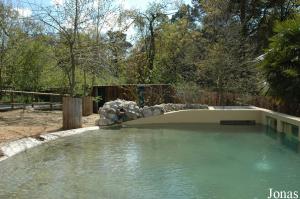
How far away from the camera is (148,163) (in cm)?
753

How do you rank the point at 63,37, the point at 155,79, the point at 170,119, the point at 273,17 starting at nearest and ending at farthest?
the point at 63,37 < the point at 170,119 < the point at 155,79 < the point at 273,17

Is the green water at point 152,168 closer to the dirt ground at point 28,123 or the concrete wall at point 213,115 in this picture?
the dirt ground at point 28,123

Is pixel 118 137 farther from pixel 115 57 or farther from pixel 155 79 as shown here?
pixel 155 79

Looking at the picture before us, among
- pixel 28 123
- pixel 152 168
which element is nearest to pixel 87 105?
pixel 28 123

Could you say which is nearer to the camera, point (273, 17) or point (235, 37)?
point (235, 37)

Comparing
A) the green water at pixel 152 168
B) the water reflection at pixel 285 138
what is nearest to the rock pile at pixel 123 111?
the green water at pixel 152 168

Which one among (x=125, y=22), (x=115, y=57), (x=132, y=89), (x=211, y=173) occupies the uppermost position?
(x=125, y=22)

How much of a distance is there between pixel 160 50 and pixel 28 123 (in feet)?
41.5

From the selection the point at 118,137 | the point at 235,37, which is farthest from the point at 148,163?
the point at 235,37

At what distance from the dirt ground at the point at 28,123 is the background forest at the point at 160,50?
45.5 inches

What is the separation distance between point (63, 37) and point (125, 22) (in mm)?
8600

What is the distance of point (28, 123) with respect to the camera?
1202 cm

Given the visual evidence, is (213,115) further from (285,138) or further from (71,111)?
(71,111)

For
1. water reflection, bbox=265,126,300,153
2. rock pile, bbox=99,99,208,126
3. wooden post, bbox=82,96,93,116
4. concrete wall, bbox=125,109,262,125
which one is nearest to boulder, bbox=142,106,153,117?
rock pile, bbox=99,99,208,126
